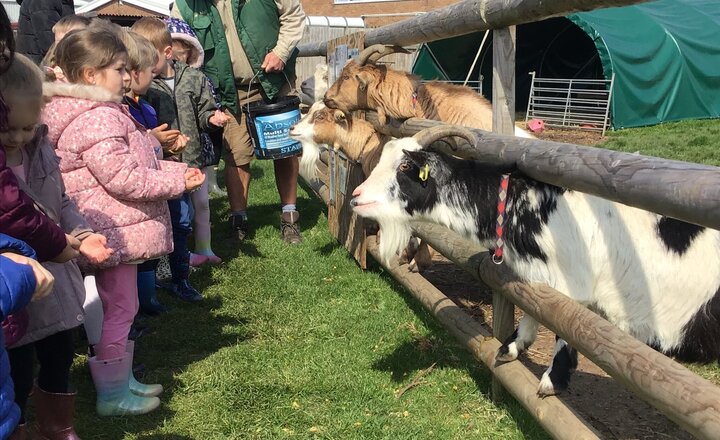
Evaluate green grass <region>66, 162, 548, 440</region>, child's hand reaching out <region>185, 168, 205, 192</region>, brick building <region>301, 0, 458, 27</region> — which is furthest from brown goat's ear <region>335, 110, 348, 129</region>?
brick building <region>301, 0, 458, 27</region>

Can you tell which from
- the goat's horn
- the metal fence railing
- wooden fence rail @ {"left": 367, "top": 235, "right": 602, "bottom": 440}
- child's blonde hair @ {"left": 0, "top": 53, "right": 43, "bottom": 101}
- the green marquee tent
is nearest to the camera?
child's blonde hair @ {"left": 0, "top": 53, "right": 43, "bottom": 101}

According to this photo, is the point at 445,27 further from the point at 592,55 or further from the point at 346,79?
the point at 592,55

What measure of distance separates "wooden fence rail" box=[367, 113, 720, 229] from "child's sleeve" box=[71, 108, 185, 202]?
1608mm

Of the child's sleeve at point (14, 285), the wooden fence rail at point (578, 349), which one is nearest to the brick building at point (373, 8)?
the wooden fence rail at point (578, 349)

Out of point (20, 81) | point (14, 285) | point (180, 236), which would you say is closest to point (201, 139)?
point (180, 236)

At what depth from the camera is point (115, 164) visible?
10.0ft

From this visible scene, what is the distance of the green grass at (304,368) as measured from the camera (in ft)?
10.3

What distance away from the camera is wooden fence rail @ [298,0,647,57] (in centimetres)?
268

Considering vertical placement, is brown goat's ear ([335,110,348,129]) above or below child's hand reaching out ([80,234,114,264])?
below

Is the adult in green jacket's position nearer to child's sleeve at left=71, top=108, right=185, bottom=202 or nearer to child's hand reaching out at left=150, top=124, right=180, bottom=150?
child's hand reaching out at left=150, top=124, right=180, bottom=150

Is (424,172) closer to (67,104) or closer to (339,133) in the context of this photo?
(67,104)

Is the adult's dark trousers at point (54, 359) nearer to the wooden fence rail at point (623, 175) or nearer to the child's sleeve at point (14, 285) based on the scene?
the child's sleeve at point (14, 285)

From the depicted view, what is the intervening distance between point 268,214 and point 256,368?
370 cm

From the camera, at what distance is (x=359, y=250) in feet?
17.6
